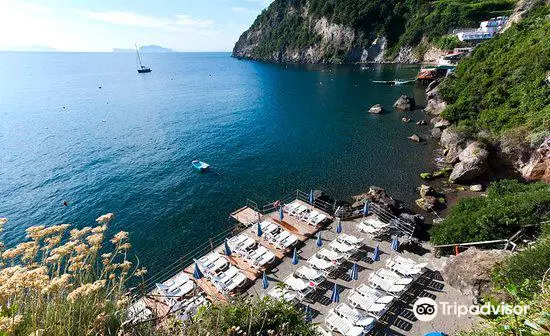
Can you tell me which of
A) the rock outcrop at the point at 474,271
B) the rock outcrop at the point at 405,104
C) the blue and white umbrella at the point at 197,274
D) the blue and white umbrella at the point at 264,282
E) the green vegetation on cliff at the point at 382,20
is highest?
the green vegetation on cliff at the point at 382,20

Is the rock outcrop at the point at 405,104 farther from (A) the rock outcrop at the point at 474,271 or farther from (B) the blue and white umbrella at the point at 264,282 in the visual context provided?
(B) the blue and white umbrella at the point at 264,282

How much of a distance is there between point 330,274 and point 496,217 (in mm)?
11805

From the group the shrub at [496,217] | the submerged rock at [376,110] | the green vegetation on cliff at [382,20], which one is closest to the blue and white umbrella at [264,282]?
the shrub at [496,217]

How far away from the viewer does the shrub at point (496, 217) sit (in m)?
18.6

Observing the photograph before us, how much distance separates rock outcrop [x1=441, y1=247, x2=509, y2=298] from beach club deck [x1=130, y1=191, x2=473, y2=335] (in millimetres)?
1993

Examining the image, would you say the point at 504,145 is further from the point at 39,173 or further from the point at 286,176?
the point at 39,173

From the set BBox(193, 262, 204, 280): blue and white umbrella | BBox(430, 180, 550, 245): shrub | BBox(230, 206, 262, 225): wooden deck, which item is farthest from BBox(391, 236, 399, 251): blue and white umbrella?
BBox(193, 262, 204, 280): blue and white umbrella

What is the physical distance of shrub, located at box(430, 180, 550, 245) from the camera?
18.6 meters

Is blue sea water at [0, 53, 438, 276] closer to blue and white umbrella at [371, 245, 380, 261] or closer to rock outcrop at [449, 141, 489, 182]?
rock outcrop at [449, 141, 489, 182]

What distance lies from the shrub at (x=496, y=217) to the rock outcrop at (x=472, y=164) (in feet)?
29.0

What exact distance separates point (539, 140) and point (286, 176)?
27998 mm

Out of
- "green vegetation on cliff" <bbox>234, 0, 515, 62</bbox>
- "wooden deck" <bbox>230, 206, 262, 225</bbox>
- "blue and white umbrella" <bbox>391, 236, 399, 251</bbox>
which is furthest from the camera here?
"green vegetation on cliff" <bbox>234, 0, 515, 62</bbox>

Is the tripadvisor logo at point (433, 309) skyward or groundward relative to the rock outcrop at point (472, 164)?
groundward

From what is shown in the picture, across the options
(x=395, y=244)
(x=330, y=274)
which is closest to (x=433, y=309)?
(x=395, y=244)
